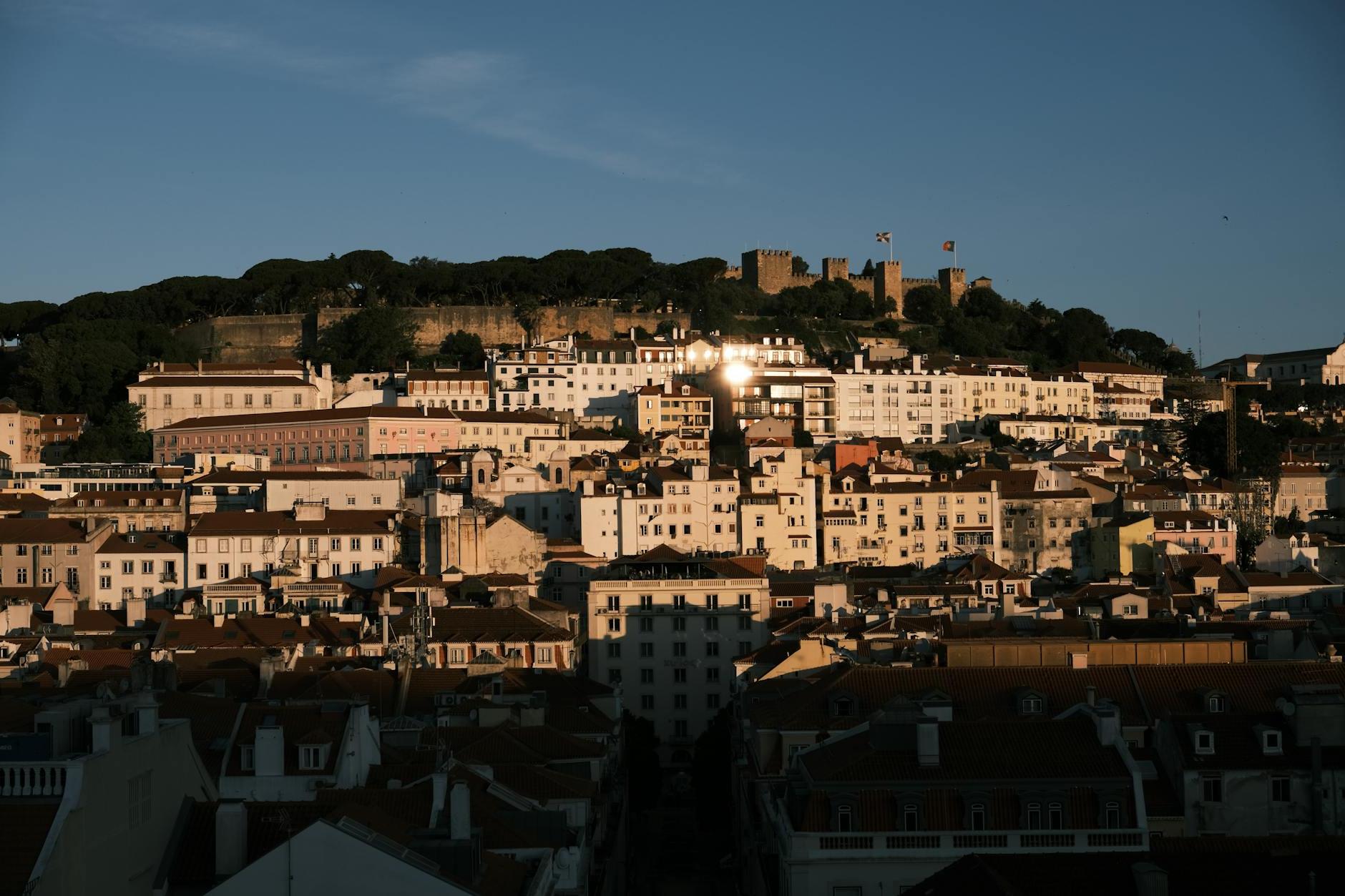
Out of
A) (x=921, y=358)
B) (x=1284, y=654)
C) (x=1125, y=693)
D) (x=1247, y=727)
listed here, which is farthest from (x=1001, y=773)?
(x=921, y=358)

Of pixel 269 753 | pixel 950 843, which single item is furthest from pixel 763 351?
pixel 269 753

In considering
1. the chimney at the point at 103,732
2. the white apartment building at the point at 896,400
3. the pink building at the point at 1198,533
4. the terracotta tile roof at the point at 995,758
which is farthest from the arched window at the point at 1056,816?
the white apartment building at the point at 896,400

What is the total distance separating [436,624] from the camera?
192 ft

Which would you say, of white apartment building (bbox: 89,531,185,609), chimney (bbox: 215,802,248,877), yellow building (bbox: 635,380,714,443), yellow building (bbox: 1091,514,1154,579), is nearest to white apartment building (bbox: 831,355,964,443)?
yellow building (bbox: 635,380,714,443)

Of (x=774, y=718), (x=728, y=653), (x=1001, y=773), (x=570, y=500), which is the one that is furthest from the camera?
(x=570, y=500)

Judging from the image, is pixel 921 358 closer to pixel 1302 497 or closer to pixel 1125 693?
pixel 1302 497

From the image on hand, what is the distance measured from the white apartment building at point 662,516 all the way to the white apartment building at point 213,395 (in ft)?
95.3

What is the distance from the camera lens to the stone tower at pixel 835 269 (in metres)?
156

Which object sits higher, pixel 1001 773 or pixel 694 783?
pixel 1001 773

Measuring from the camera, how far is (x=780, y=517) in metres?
84.6

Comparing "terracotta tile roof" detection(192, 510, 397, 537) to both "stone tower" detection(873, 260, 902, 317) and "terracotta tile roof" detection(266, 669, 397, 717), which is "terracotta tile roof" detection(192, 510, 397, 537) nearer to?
"terracotta tile roof" detection(266, 669, 397, 717)

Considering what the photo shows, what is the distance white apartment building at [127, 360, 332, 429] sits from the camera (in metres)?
108

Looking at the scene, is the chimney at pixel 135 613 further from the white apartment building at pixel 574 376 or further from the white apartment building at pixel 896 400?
the white apartment building at pixel 896 400

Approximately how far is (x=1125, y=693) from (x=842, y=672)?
601 cm
